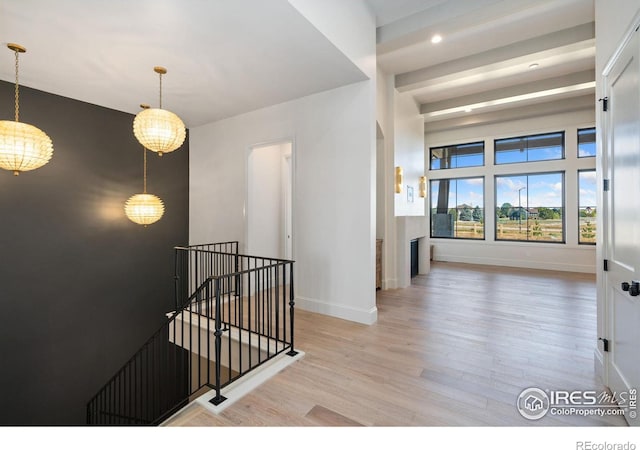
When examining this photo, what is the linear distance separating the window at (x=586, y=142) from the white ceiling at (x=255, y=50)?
6.35ft

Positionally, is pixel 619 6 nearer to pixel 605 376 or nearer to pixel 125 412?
pixel 605 376

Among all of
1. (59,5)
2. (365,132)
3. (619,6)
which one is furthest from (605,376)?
(59,5)

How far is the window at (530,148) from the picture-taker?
295 inches

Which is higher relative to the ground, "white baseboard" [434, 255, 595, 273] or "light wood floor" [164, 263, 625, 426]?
"white baseboard" [434, 255, 595, 273]

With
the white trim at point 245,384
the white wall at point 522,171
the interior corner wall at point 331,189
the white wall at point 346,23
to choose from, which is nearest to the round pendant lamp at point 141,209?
the interior corner wall at point 331,189

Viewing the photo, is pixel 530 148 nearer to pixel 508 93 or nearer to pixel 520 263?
pixel 508 93

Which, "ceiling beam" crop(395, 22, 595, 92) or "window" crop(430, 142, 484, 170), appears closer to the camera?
"ceiling beam" crop(395, 22, 595, 92)

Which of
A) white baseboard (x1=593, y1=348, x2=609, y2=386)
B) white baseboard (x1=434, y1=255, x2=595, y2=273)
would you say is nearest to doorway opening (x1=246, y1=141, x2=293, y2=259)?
white baseboard (x1=593, y1=348, x2=609, y2=386)

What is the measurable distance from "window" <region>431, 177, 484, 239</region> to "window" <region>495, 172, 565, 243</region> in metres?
0.50

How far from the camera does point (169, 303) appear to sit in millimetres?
5691

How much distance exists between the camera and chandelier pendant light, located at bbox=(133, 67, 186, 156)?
312cm

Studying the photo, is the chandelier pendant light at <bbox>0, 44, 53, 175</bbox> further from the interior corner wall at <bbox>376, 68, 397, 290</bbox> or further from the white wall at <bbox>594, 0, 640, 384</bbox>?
the white wall at <bbox>594, 0, 640, 384</bbox>

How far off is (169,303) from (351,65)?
5.25 meters

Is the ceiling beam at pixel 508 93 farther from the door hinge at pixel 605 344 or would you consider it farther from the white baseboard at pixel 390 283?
the door hinge at pixel 605 344
